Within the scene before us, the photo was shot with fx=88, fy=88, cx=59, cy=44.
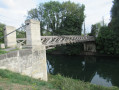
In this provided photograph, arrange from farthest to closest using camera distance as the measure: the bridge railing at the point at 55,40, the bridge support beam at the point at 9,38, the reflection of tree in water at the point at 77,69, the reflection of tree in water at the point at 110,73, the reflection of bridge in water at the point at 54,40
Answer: the reflection of tree in water at the point at 77,69, the reflection of tree in water at the point at 110,73, the bridge railing at the point at 55,40, the reflection of bridge in water at the point at 54,40, the bridge support beam at the point at 9,38

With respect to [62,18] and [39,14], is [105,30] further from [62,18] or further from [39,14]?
[39,14]

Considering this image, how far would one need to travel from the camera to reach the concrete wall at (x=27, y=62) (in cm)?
394

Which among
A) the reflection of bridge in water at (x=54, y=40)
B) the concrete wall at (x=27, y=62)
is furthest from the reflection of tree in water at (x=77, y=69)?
the concrete wall at (x=27, y=62)

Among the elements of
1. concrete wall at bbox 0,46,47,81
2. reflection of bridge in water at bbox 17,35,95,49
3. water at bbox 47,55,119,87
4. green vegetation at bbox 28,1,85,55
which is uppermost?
green vegetation at bbox 28,1,85,55

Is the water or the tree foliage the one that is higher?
the tree foliage

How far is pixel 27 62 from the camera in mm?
4824

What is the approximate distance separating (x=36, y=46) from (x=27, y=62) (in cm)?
Answer: 110

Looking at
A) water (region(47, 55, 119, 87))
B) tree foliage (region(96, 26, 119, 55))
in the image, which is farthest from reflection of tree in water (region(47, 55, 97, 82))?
tree foliage (region(96, 26, 119, 55))

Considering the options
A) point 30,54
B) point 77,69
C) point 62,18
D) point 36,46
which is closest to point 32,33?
point 36,46

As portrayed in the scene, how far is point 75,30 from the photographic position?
19297 mm

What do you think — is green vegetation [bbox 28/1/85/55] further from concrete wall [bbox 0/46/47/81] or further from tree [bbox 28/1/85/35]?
concrete wall [bbox 0/46/47/81]

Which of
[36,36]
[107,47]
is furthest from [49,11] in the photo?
[36,36]

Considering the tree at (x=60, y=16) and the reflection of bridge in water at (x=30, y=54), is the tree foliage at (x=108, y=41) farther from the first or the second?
the reflection of bridge in water at (x=30, y=54)

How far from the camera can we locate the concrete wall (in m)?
3.94
